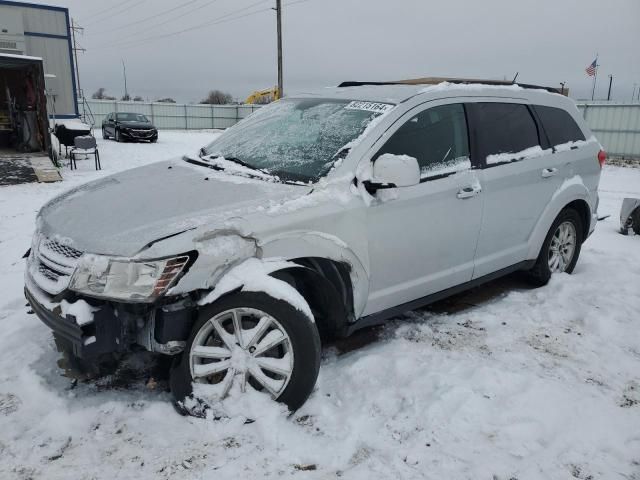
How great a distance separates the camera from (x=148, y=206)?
2717 mm

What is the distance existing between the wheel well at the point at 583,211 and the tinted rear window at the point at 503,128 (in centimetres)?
87

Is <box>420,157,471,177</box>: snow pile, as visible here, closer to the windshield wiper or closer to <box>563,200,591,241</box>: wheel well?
the windshield wiper

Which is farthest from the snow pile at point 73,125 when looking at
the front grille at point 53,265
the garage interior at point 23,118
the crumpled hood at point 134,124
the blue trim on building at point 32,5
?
the front grille at point 53,265

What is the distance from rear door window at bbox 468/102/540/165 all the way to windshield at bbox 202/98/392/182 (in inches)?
36.3

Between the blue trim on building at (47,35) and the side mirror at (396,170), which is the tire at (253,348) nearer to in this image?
the side mirror at (396,170)

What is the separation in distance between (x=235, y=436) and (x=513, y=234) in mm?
2742

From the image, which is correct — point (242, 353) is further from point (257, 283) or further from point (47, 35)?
point (47, 35)

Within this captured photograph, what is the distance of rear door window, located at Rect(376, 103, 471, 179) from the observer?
3230 millimetres

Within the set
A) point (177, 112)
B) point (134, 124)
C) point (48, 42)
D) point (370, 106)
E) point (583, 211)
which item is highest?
point (48, 42)

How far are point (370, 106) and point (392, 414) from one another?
1.94m

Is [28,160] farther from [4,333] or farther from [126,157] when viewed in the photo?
[4,333]

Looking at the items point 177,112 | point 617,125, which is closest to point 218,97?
point 177,112

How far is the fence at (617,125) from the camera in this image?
60.1ft

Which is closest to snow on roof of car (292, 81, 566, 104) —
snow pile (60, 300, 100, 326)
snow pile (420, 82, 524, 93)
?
snow pile (420, 82, 524, 93)
